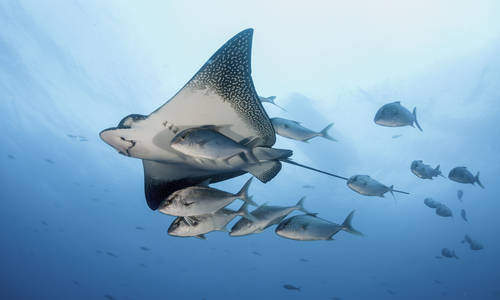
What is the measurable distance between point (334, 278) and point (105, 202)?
52.1 metres

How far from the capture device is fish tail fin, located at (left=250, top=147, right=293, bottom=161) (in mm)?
2531

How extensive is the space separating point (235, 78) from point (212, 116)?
44cm

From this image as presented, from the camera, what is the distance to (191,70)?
14.7 metres

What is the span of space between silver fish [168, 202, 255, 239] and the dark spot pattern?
126cm

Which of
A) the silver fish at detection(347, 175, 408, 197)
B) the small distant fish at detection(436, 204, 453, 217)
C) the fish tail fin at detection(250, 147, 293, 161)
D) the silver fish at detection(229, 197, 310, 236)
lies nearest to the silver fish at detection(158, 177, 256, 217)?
the fish tail fin at detection(250, 147, 293, 161)

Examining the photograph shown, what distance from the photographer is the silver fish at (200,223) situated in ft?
9.87

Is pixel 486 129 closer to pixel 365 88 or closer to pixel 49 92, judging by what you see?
pixel 365 88

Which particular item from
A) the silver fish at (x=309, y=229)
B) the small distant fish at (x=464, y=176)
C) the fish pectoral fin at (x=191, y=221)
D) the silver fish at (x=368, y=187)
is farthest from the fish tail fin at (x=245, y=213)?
the small distant fish at (x=464, y=176)

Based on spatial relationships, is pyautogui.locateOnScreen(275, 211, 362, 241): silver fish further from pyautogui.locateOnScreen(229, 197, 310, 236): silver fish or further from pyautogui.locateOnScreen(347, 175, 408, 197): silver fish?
pyautogui.locateOnScreen(347, 175, 408, 197): silver fish

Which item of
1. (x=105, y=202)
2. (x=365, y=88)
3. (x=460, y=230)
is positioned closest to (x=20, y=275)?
(x=105, y=202)

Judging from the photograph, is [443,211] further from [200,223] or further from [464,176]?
[200,223]

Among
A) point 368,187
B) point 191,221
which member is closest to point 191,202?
point 191,221

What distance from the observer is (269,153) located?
2578mm

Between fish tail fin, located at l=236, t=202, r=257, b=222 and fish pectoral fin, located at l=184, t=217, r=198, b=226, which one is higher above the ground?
fish pectoral fin, located at l=184, t=217, r=198, b=226
